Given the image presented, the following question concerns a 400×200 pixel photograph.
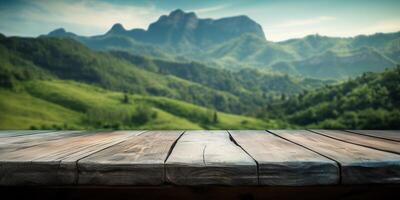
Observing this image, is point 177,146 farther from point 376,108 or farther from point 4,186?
point 376,108

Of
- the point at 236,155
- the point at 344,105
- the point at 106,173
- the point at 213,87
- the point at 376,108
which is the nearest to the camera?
the point at 106,173

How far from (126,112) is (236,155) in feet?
240

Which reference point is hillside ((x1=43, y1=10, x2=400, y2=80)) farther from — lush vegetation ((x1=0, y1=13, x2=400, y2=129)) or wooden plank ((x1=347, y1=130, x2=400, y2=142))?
wooden plank ((x1=347, y1=130, x2=400, y2=142))

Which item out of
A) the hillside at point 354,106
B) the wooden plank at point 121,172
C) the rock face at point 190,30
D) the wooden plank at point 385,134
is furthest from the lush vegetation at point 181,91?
the wooden plank at point 121,172

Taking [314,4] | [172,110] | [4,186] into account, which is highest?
[314,4]

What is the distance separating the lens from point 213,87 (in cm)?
10969

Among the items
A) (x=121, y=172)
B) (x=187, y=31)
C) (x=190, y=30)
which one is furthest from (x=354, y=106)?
(x=190, y=30)

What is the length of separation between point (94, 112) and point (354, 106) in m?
53.7

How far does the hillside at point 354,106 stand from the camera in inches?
2269

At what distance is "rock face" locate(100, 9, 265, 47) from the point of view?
188 meters

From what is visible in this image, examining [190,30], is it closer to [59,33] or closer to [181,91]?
[59,33]

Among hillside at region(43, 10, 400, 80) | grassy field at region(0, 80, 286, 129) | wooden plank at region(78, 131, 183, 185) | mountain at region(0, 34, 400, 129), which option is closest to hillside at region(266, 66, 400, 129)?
mountain at region(0, 34, 400, 129)

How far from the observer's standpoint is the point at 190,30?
7643 inches

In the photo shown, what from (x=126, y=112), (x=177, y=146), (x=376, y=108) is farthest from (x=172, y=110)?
(x=177, y=146)
